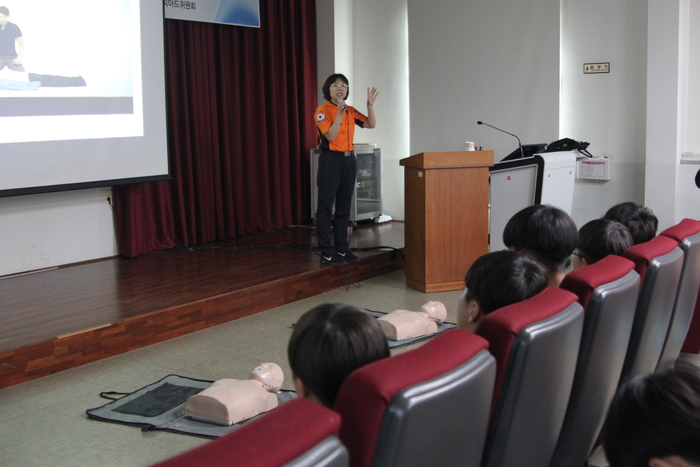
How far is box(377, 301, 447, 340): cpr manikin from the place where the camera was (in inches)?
144

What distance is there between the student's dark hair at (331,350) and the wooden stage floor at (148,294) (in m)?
2.38

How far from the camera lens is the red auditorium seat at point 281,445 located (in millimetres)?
759

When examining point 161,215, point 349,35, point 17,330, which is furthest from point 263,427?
point 349,35

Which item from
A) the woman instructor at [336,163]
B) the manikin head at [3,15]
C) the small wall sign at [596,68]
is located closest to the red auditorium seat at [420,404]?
the woman instructor at [336,163]

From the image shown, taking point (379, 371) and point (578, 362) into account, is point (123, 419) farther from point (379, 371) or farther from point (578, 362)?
point (379, 371)

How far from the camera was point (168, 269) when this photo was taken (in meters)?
4.84

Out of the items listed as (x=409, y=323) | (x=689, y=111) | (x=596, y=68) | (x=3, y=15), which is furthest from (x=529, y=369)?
(x=596, y=68)

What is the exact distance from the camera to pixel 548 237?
7.32 ft

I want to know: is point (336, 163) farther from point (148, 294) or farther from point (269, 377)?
point (269, 377)

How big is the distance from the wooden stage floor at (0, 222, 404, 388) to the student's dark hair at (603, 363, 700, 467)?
2.91 metres

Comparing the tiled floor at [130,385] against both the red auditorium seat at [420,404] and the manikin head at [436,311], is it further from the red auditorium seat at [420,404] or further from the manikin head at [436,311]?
the red auditorium seat at [420,404]

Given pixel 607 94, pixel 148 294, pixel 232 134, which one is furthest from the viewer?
pixel 232 134

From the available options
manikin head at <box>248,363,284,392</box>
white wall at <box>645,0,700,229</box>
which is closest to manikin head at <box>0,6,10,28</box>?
manikin head at <box>248,363,284,392</box>

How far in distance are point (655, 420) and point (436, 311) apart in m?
3.19
